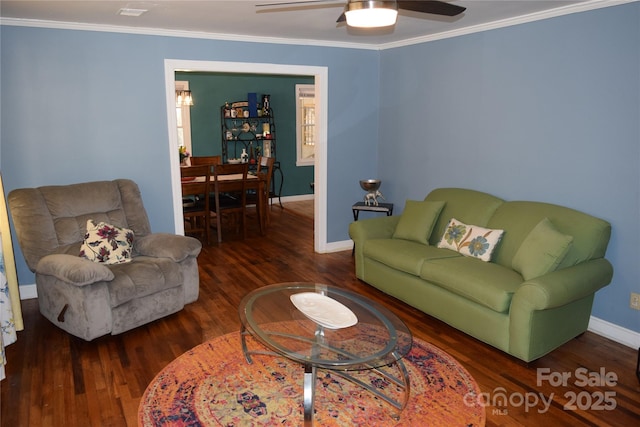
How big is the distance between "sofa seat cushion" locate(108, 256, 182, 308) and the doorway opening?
118 cm

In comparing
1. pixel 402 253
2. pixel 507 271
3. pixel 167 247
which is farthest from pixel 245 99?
pixel 507 271

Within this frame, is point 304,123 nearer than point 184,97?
No

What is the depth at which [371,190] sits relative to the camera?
5.50 metres

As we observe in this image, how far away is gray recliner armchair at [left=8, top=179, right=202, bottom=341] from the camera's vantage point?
337cm

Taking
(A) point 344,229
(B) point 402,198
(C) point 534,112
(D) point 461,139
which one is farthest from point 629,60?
(A) point 344,229

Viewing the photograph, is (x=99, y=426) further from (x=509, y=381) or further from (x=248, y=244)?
(x=248, y=244)

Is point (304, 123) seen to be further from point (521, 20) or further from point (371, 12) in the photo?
point (371, 12)

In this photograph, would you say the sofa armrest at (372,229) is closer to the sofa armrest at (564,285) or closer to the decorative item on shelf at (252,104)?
the sofa armrest at (564,285)

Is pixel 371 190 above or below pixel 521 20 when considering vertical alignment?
below

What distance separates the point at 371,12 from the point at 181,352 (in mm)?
2488

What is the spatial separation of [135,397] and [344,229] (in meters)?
3.47

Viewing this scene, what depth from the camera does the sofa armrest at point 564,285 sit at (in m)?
3.01

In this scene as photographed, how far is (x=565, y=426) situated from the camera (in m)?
2.58

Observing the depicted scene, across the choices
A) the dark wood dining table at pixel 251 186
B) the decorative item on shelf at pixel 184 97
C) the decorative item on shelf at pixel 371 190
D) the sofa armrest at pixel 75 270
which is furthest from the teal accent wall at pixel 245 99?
the sofa armrest at pixel 75 270
